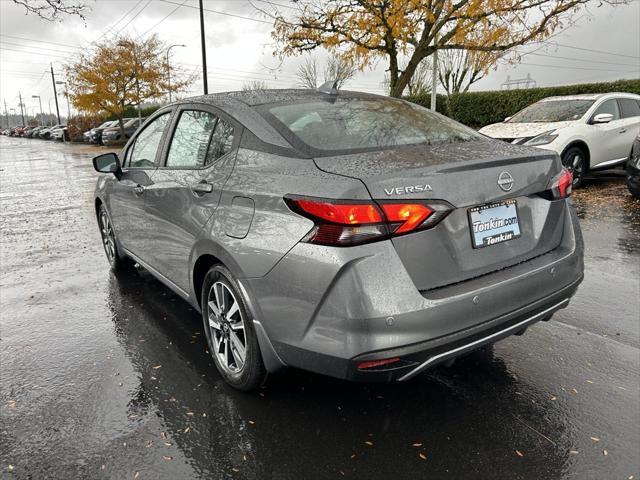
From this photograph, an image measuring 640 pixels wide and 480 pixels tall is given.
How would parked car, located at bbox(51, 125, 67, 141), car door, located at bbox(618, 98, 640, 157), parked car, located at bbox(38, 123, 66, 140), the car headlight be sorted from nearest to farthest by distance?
the car headlight < car door, located at bbox(618, 98, 640, 157) < parked car, located at bbox(51, 125, 67, 141) < parked car, located at bbox(38, 123, 66, 140)

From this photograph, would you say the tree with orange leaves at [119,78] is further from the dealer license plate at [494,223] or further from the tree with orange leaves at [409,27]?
the dealer license plate at [494,223]

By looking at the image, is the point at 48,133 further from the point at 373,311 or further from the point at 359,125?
the point at 373,311

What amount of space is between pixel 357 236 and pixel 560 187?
1.33 m

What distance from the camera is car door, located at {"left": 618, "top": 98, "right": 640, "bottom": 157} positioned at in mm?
9977

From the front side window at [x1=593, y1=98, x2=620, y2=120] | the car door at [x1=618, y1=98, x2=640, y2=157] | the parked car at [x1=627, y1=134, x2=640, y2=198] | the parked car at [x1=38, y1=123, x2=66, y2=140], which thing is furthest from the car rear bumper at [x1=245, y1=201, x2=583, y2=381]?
the parked car at [x1=38, y1=123, x2=66, y2=140]

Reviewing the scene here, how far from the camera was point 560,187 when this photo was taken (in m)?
2.74

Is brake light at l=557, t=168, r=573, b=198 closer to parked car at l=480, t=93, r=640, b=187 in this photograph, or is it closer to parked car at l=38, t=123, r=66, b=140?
parked car at l=480, t=93, r=640, b=187

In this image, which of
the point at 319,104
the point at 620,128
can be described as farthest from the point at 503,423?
the point at 620,128

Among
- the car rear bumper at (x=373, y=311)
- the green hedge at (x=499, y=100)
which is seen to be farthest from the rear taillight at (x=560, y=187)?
the green hedge at (x=499, y=100)

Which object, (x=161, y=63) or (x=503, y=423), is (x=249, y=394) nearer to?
(x=503, y=423)

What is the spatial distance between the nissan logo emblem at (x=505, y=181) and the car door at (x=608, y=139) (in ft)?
26.7

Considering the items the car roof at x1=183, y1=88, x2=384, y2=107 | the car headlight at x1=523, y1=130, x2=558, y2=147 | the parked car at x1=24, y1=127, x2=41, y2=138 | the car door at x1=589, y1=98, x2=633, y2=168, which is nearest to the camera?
the car roof at x1=183, y1=88, x2=384, y2=107

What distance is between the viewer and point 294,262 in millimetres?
2258

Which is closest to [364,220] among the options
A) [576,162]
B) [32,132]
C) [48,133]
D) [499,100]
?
[576,162]
